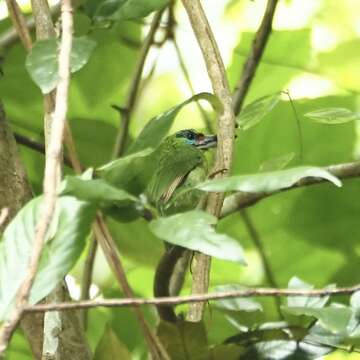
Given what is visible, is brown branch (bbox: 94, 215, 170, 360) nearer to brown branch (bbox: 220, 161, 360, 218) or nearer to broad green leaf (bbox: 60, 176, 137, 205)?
broad green leaf (bbox: 60, 176, 137, 205)

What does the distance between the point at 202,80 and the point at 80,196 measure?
1445 mm

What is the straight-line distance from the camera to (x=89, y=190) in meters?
0.81

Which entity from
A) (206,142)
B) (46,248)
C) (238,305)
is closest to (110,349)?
(238,305)

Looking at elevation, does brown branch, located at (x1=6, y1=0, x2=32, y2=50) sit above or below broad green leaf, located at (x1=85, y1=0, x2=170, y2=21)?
below

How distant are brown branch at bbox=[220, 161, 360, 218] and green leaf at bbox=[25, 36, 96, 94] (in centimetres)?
42

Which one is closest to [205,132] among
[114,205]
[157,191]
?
[157,191]

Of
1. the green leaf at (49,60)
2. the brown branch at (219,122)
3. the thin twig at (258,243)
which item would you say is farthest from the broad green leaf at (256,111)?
the thin twig at (258,243)

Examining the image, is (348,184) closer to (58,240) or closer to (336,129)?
(336,129)

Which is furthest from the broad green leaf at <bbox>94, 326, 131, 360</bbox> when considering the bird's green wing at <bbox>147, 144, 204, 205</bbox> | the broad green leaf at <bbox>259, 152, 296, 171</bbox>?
the broad green leaf at <bbox>259, 152, 296, 171</bbox>

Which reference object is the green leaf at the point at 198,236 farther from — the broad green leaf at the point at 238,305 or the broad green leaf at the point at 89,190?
the broad green leaf at the point at 238,305

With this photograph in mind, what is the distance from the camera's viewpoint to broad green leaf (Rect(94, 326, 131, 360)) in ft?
3.67

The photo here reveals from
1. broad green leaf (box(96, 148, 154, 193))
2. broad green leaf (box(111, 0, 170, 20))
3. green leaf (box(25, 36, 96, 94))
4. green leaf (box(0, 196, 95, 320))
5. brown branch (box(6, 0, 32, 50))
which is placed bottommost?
green leaf (box(0, 196, 95, 320))

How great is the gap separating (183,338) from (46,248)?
0.99 ft

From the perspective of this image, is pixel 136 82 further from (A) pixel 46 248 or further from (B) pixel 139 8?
(A) pixel 46 248
